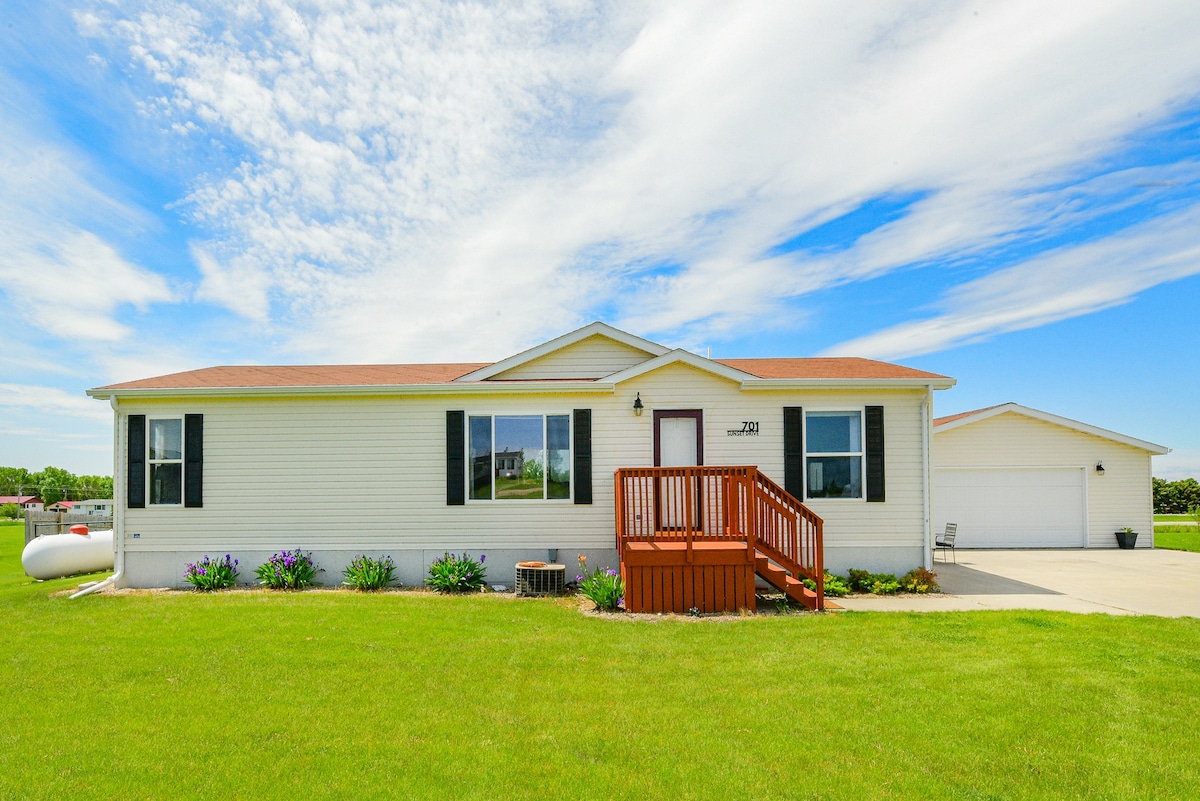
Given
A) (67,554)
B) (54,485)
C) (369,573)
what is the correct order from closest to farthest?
(369,573) < (67,554) < (54,485)

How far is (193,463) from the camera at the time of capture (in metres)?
9.91

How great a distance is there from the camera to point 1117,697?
15.1 ft

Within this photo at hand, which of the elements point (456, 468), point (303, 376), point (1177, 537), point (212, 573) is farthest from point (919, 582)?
point (1177, 537)

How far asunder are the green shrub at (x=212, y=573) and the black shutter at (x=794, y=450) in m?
8.85

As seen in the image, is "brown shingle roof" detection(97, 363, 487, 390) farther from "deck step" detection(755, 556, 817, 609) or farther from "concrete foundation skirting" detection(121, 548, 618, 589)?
"deck step" detection(755, 556, 817, 609)

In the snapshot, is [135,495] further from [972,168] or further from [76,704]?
[972,168]

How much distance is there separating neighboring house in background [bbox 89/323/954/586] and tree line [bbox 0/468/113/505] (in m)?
33.1

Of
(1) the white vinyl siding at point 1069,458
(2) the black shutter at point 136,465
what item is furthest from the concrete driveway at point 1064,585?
(2) the black shutter at point 136,465

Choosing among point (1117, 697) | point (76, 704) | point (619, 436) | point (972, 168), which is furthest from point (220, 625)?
point (972, 168)

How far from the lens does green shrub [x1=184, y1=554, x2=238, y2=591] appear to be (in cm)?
958

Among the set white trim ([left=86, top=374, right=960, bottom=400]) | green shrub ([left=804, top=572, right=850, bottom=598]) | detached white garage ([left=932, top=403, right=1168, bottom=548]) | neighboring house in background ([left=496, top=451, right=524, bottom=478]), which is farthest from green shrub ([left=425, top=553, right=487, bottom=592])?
detached white garage ([left=932, top=403, right=1168, bottom=548])

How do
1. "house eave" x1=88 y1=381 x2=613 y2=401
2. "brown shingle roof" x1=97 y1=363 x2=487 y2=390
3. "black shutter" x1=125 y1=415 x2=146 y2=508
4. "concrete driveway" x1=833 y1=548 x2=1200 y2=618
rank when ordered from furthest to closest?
"brown shingle roof" x1=97 y1=363 x2=487 y2=390
"black shutter" x1=125 y1=415 x2=146 y2=508
"house eave" x1=88 y1=381 x2=613 y2=401
"concrete driveway" x1=833 y1=548 x2=1200 y2=618

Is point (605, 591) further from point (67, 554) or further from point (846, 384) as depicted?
point (67, 554)

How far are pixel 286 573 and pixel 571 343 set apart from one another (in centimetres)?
582
